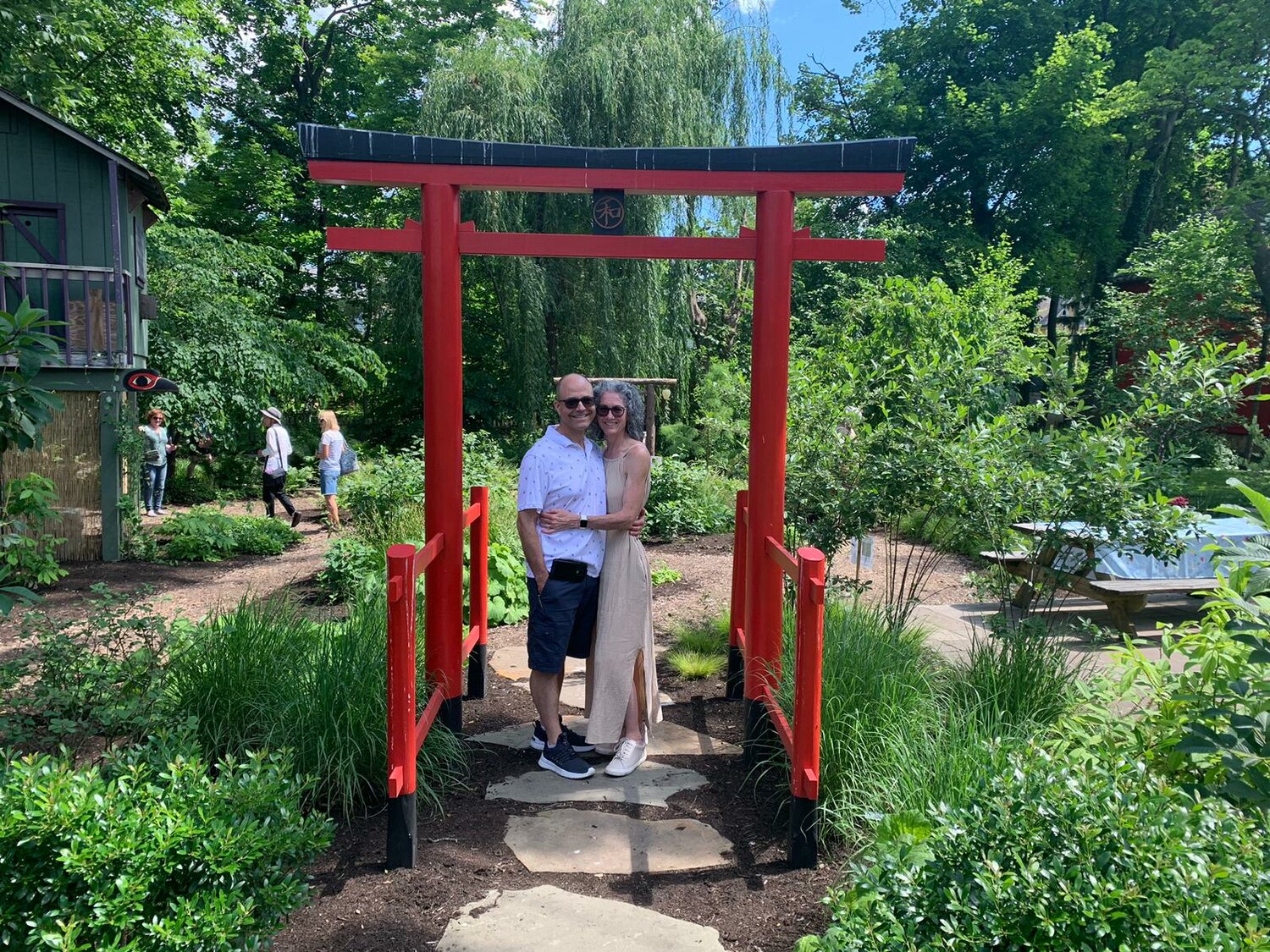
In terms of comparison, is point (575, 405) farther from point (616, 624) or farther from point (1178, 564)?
point (1178, 564)

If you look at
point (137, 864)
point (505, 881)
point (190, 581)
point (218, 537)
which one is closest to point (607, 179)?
point (505, 881)

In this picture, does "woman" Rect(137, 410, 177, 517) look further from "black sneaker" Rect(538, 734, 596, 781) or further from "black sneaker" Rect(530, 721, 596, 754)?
"black sneaker" Rect(538, 734, 596, 781)

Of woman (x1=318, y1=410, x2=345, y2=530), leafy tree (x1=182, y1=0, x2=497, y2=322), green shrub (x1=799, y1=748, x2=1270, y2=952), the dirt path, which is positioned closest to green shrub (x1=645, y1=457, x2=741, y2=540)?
woman (x1=318, y1=410, x2=345, y2=530)

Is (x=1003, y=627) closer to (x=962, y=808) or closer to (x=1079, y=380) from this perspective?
(x=1079, y=380)

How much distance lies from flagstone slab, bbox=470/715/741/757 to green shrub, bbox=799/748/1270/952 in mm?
2167

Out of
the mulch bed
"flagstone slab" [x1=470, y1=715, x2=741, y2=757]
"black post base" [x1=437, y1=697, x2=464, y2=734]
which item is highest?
"black post base" [x1=437, y1=697, x2=464, y2=734]

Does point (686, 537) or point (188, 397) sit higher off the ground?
point (188, 397)

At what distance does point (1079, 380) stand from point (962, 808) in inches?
117

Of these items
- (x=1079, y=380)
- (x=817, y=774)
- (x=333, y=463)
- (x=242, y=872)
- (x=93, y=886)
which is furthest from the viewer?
(x=333, y=463)

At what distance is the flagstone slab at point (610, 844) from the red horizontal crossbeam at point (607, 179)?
2720mm

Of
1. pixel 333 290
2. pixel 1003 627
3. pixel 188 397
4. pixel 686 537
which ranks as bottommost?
pixel 686 537

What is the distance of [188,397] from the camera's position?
46.5 ft

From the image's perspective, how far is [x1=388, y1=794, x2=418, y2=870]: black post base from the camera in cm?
315

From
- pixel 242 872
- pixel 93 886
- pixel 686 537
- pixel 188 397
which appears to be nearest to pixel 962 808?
pixel 242 872
